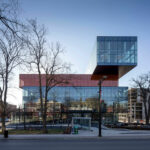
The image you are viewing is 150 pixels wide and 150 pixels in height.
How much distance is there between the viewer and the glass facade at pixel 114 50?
176 ft

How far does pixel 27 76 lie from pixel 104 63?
26.1 meters

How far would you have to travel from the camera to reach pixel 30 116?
64438 millimetres

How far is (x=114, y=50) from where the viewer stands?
54.0 m

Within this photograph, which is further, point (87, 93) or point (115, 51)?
point (87, 93)

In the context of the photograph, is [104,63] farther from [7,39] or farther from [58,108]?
[7,39]

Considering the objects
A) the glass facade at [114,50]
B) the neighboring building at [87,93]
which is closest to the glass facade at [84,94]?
the neighboring building at [87,93]

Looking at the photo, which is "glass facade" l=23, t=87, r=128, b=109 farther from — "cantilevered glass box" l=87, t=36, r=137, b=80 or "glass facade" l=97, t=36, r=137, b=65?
"glass facade" l=97, t=36, r=137, b=65

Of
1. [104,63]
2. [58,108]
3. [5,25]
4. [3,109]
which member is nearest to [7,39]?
[5,25]

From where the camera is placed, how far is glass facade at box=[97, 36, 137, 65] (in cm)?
5369
